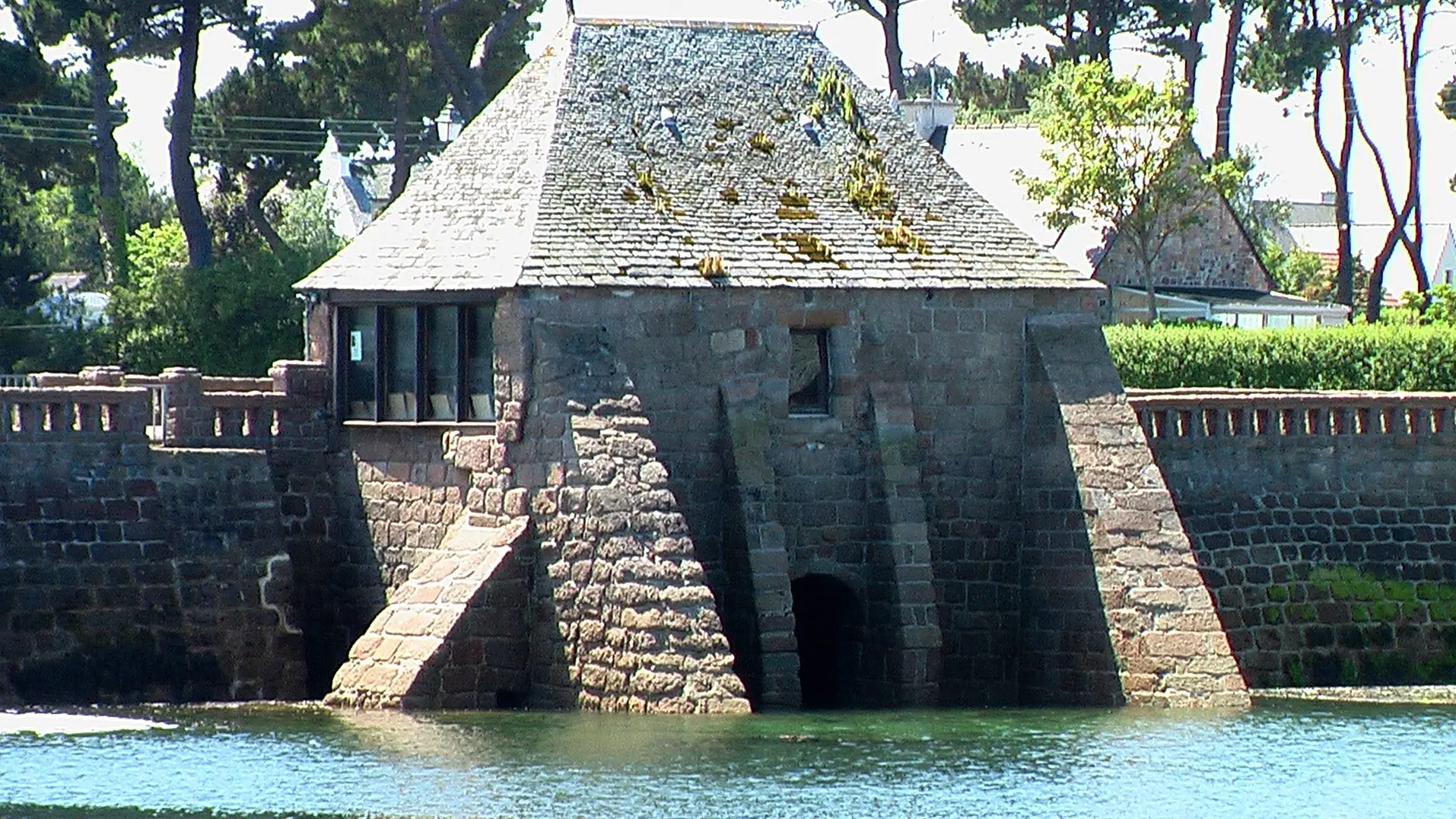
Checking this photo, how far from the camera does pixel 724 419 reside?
31359 millimetres

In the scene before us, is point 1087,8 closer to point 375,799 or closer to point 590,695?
point 590,695

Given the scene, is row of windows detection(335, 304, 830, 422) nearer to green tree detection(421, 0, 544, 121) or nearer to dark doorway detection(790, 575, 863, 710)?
dark doorway detection(790, 575, 863, 710)

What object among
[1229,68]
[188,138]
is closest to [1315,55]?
[1229,68]

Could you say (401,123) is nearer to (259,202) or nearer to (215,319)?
(259,202)

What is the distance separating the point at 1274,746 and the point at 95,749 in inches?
465

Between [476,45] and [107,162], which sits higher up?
[476,45]

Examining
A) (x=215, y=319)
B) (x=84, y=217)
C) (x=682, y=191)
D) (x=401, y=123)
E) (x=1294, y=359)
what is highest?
(x=84, y=217)

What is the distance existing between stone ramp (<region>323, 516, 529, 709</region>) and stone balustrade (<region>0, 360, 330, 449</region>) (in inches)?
129

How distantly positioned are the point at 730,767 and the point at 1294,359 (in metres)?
22.2

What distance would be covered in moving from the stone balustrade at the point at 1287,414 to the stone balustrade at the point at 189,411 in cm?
1007

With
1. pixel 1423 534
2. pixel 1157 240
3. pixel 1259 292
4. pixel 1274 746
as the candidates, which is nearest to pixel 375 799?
pixel 1274 746

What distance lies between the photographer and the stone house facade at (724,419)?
3008 cm

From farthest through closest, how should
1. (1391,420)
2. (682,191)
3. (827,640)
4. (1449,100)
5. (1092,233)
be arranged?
(1449,100)
(1092,233)
(1391,420)
(827,640)
(682,191)

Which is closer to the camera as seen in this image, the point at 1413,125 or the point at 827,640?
the point at 827,640
